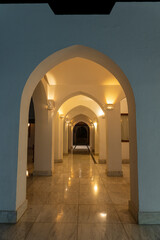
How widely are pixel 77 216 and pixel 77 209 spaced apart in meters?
0.28

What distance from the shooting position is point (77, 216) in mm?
2754

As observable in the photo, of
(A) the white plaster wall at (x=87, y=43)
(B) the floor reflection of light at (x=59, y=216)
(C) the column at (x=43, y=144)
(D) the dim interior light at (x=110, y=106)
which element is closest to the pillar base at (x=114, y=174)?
(C) the column at (x=43, y=144)

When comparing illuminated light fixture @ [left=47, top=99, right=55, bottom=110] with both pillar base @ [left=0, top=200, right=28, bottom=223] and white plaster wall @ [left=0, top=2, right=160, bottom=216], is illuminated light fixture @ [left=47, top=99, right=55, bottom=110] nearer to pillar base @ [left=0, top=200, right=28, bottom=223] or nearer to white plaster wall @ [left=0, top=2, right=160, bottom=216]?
white plaster wall @ [left=0, top=2, right=160, bottom=216]

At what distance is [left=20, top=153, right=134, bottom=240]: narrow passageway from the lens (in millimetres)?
2295

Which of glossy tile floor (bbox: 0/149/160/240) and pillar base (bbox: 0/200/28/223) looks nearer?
glossy tile floor (bbox: 0/149/160/240)

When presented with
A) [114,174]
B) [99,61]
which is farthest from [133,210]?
[114,174]

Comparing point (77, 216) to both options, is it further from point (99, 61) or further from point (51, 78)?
point (51, 78)

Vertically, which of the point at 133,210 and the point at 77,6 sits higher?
the point at 77,6

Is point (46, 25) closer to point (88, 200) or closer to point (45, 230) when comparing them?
point (45, 230)

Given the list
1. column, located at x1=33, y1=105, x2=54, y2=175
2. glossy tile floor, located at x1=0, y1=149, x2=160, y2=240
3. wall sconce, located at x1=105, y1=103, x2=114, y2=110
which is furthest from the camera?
wall sconce, located at x1=105, y1=103, x2=114, y2=110

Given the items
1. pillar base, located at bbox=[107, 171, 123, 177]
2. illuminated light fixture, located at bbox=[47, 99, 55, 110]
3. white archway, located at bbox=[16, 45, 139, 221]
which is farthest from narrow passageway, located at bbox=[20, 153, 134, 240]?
illuminated light fixture, located at bbox=[47, 99, 55, 110]

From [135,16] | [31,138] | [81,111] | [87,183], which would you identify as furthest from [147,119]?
[31,138]

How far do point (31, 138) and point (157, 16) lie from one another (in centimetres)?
1679

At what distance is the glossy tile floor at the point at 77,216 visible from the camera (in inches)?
87.7
